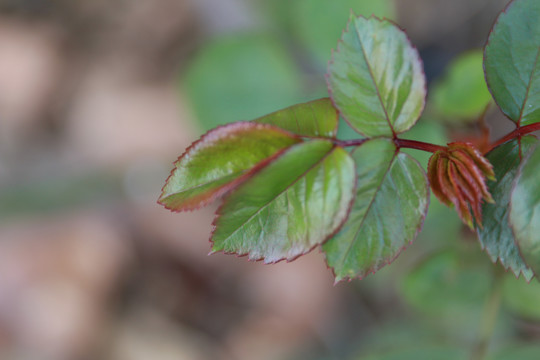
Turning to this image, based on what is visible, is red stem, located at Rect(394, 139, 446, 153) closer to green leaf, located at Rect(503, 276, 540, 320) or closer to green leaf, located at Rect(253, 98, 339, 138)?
green leaf, located at Rect(253, 98, 339, 138)

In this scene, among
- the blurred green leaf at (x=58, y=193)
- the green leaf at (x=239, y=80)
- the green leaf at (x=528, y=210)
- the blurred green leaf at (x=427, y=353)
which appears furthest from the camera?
the blurred green leaf at (x=58, y=193)

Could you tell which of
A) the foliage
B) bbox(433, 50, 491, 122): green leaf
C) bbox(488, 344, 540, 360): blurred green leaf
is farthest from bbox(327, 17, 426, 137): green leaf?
bbox(488, 344, 540, 360): blurred green leaf

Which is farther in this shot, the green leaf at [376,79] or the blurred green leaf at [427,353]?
the blurred green leaf at [427,353]

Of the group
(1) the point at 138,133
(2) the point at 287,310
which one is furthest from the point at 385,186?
(1) the point at 138,133

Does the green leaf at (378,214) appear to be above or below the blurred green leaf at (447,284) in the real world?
above

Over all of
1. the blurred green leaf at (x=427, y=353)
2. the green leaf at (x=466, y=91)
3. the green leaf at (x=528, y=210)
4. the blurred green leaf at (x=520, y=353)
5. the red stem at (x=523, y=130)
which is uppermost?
the red stem at (x=523, y=130)

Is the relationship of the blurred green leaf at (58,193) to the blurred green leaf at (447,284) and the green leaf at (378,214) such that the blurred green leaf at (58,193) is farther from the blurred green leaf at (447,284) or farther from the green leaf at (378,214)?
the green leaf at (378,214)

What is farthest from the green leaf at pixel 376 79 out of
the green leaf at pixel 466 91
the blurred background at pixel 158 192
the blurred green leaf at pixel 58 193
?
the blurred green leaf at pixel 58 193
